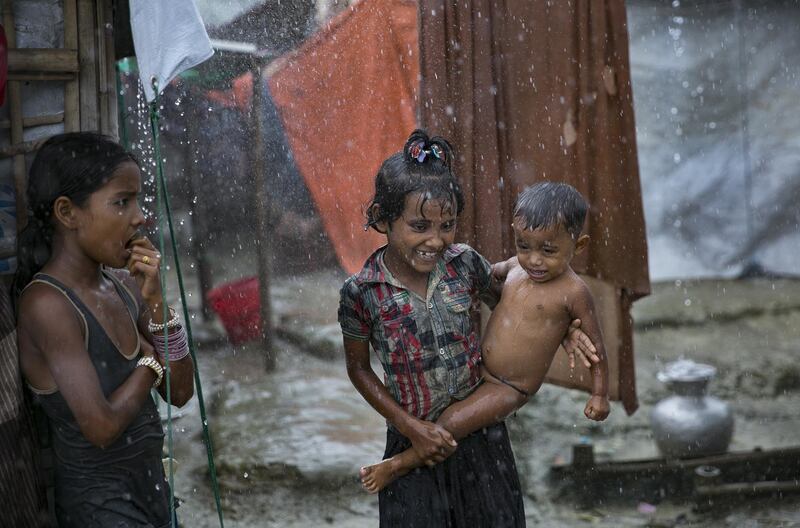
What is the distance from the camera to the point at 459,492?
2.68 metres

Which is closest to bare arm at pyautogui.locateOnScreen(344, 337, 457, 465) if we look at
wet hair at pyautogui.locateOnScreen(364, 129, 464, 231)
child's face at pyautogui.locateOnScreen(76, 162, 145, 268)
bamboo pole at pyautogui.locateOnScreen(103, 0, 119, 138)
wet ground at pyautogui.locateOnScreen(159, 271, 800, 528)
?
wet hair at pyautogui.locateOnScreen(364, 129, 464, 231)

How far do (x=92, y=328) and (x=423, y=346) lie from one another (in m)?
0.92

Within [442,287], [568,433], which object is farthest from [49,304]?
[568,433]

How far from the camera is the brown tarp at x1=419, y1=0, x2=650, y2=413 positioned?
3.67 m

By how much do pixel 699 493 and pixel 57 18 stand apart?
3.88 metres

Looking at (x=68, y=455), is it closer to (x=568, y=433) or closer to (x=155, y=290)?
(x=155, y=290)

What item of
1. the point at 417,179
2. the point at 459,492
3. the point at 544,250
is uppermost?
the point at 417,179

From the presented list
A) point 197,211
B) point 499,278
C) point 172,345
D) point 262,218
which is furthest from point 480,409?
point 197,211

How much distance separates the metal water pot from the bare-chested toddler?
2.65m

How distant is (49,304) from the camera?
7.70 ft


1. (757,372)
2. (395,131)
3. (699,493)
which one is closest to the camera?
(395,131)

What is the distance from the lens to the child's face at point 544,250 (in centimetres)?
259

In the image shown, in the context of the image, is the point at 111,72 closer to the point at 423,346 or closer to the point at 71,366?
the point at 71,366

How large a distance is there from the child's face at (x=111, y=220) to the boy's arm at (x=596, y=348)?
Result: 1.28m
